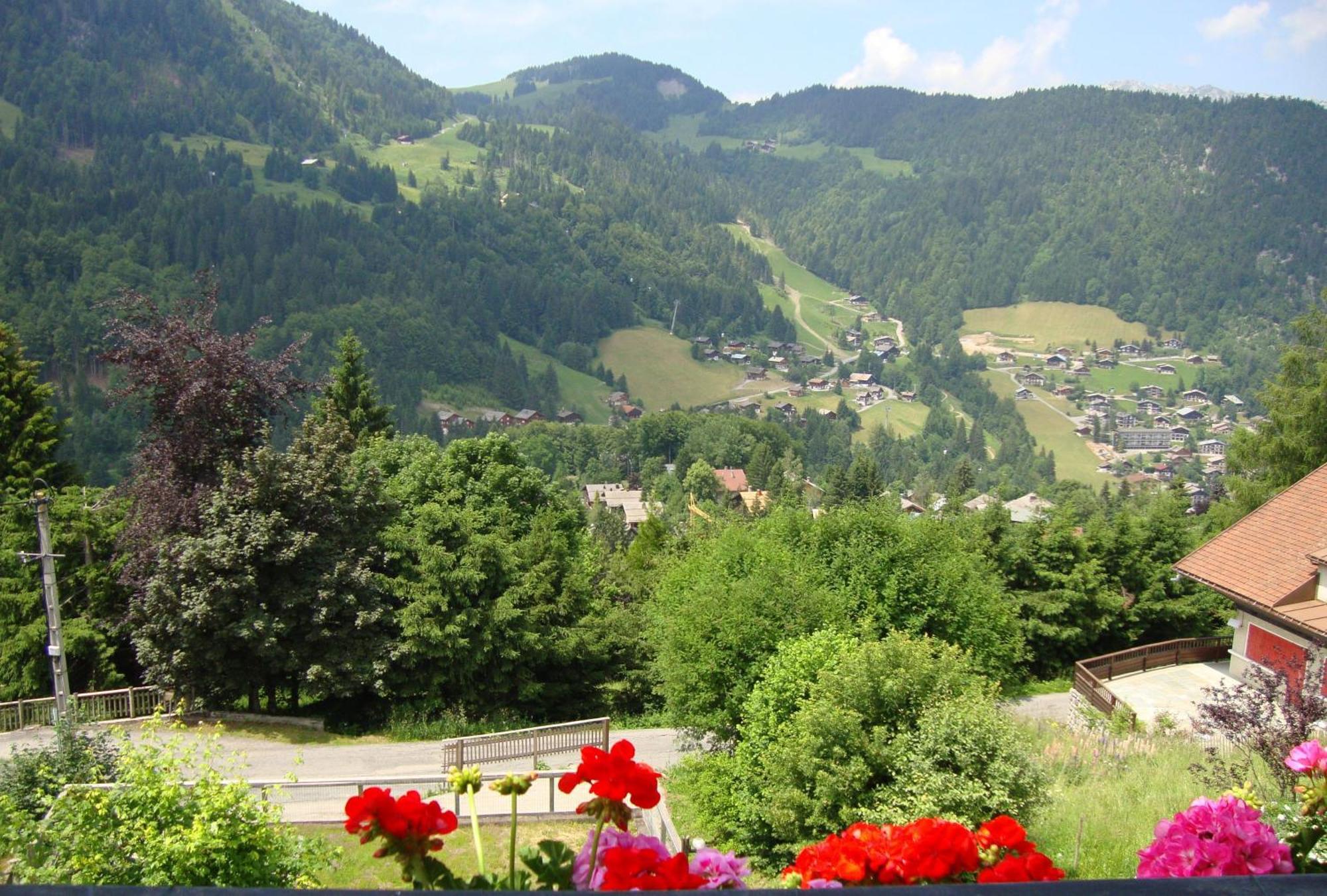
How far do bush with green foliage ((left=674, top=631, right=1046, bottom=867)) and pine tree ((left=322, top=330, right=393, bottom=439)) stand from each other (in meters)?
26.0

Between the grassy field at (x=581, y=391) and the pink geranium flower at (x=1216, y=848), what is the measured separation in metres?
173

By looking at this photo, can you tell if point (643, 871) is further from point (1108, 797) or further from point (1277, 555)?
point (1277, 555)

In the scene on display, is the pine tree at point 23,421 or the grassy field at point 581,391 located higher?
the pine tree at point 23,421

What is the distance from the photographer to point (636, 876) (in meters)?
2.34

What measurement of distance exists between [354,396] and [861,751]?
3062cm

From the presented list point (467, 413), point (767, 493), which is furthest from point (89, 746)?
point (467, 413)

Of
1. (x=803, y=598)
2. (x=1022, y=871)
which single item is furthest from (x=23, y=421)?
(x=1022, y=871)

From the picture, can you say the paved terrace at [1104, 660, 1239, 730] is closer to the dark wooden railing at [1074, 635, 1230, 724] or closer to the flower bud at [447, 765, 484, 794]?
the dark wooden railing at [1074, 635, 1230, 724]

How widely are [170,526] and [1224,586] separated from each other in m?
22.1

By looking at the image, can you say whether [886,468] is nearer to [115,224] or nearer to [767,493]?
[767,493]

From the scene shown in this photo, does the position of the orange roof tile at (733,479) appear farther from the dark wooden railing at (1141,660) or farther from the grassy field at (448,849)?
the grassy field at (448,849)

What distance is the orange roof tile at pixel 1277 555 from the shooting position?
19.0 meters

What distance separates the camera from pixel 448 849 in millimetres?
12406

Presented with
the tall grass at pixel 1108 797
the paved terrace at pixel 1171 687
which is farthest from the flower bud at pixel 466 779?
the paved terrace at pixel 1171 687
